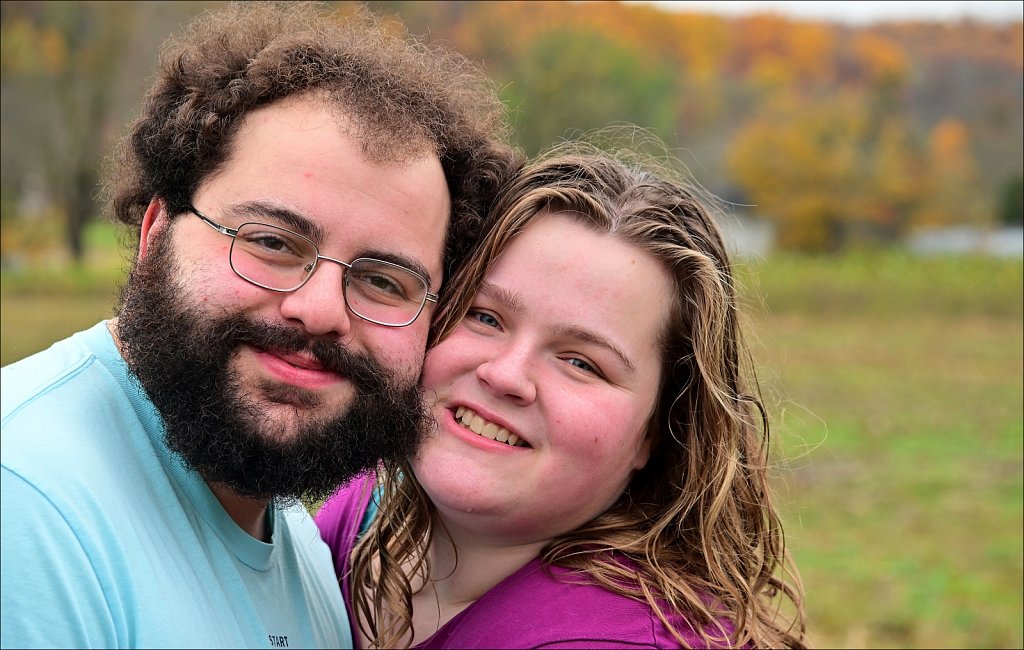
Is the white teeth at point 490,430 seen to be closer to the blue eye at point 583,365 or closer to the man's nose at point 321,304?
the blue eye at point 583,365

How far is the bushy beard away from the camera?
2.34 metres

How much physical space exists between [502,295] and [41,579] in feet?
4.64

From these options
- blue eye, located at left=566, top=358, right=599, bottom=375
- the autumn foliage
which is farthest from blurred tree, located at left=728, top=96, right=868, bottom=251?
blue eye, located at left=566, top=358, right=599, bottom=375

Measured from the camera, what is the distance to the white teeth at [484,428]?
2746 millimetres

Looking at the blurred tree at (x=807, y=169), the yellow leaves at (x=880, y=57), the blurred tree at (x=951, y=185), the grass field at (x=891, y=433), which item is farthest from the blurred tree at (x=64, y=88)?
the yellow leaves at (x=880, y=57)

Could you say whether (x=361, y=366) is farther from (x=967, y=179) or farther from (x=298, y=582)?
(x=967, y=179)

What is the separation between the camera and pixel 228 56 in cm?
279

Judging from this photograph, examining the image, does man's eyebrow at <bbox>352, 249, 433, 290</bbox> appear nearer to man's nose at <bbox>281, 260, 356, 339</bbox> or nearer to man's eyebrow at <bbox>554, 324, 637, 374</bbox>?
man's nose at <bbox>281, 260, 356, 339</bbox>

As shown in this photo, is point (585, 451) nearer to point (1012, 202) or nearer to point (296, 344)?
point (296, 344)

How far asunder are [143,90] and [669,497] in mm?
2158

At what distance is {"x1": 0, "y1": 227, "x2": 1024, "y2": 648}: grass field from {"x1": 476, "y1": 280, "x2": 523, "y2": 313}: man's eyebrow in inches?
39.2

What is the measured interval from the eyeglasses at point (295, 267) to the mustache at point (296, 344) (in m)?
0.11

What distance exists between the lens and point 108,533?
2.01 m

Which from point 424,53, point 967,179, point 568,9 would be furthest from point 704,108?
point 424,53
